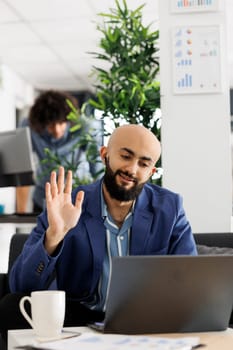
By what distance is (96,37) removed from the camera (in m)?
6.59

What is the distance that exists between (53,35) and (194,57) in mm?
3752

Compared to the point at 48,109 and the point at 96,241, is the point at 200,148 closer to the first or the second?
the point at 96,241

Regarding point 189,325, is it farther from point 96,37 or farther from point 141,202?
point 96,37

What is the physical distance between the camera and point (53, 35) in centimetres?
655

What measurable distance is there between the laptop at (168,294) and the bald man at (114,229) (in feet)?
1.52

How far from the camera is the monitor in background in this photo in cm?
397

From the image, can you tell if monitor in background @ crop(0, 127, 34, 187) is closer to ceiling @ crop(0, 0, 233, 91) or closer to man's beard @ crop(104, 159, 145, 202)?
ceiling @ crop(0, 0, 233, 91)

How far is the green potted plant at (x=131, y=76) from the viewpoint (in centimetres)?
324

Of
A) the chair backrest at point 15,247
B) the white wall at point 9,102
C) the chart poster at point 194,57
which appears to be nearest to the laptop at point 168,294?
the chair backrest at point 15,247

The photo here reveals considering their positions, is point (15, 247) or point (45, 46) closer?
point (15, 247)

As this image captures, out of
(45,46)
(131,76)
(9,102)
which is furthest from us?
(9,102)

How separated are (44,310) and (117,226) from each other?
68cm

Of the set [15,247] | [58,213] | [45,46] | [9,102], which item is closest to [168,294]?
[58,213]

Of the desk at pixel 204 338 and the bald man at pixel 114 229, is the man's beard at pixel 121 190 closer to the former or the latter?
the bald man at pixel 114 229
